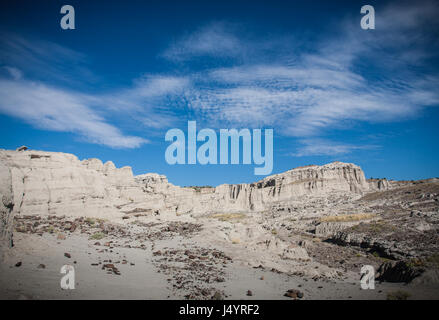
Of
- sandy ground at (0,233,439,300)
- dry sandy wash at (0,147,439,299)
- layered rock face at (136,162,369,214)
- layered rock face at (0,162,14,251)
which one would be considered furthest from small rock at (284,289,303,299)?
layered rock face at (136,162,369,214)

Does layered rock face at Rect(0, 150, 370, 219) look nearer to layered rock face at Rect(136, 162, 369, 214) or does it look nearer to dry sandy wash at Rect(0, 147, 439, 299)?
dry sandy wash at Rect(0, 147, 439, 299)

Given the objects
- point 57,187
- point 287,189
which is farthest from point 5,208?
point 287,189

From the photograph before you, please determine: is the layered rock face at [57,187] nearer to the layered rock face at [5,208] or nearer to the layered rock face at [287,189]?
the layered rock face at [5,208]

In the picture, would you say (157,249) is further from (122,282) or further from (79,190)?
(79,190)

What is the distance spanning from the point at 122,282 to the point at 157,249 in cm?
1074

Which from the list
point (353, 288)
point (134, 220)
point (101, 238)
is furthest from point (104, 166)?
point (353, 288)

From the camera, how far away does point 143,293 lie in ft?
36.1

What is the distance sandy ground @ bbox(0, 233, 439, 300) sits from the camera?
373 inches

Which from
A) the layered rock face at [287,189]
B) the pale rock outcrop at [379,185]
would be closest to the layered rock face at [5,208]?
the layered rock face at [287,189]

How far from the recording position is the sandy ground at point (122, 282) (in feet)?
31.1

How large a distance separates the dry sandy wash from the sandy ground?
5 centimetres

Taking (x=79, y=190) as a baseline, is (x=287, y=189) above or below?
above

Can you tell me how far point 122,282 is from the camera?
12.1 m
